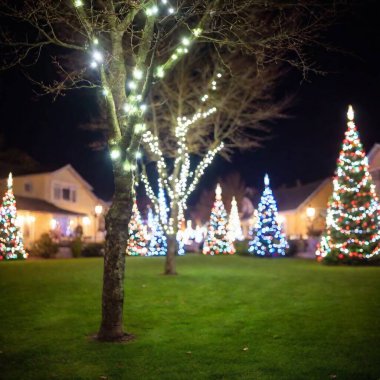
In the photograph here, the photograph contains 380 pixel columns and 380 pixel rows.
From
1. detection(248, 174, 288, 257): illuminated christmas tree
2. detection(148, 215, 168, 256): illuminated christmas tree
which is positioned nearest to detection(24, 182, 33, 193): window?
detection(148, 215, 168, 256): illuminated christmas tree

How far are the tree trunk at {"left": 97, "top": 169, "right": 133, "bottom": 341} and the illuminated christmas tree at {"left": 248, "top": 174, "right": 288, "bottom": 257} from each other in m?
24.0

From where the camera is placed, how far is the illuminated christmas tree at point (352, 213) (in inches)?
832

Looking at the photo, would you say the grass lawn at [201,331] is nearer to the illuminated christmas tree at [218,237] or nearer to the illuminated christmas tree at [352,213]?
the illuminated christmas tree at [352,213]

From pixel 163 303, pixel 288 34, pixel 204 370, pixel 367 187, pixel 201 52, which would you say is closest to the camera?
pixel 204 370

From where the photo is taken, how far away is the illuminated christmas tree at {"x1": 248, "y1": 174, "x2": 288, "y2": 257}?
31.1 meters

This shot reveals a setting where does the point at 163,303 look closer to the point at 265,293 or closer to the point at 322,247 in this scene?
the point at 265,293

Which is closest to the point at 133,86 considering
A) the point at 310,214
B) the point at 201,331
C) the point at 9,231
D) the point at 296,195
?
the point at 201,331

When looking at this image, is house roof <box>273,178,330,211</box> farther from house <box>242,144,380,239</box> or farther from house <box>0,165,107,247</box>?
house <box>0,165,107,247</box>

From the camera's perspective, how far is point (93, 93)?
19125 millimetres

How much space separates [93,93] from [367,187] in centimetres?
1282

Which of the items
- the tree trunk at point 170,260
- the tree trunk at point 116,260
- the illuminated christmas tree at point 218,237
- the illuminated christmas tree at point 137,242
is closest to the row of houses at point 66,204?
the illuminated christmas tree at point 137,242

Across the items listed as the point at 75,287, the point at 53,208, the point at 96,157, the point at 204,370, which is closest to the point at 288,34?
the point at 204,370

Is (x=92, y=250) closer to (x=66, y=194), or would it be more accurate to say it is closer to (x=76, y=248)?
(x=76, y=248)

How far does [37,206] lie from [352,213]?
77.7 ft
